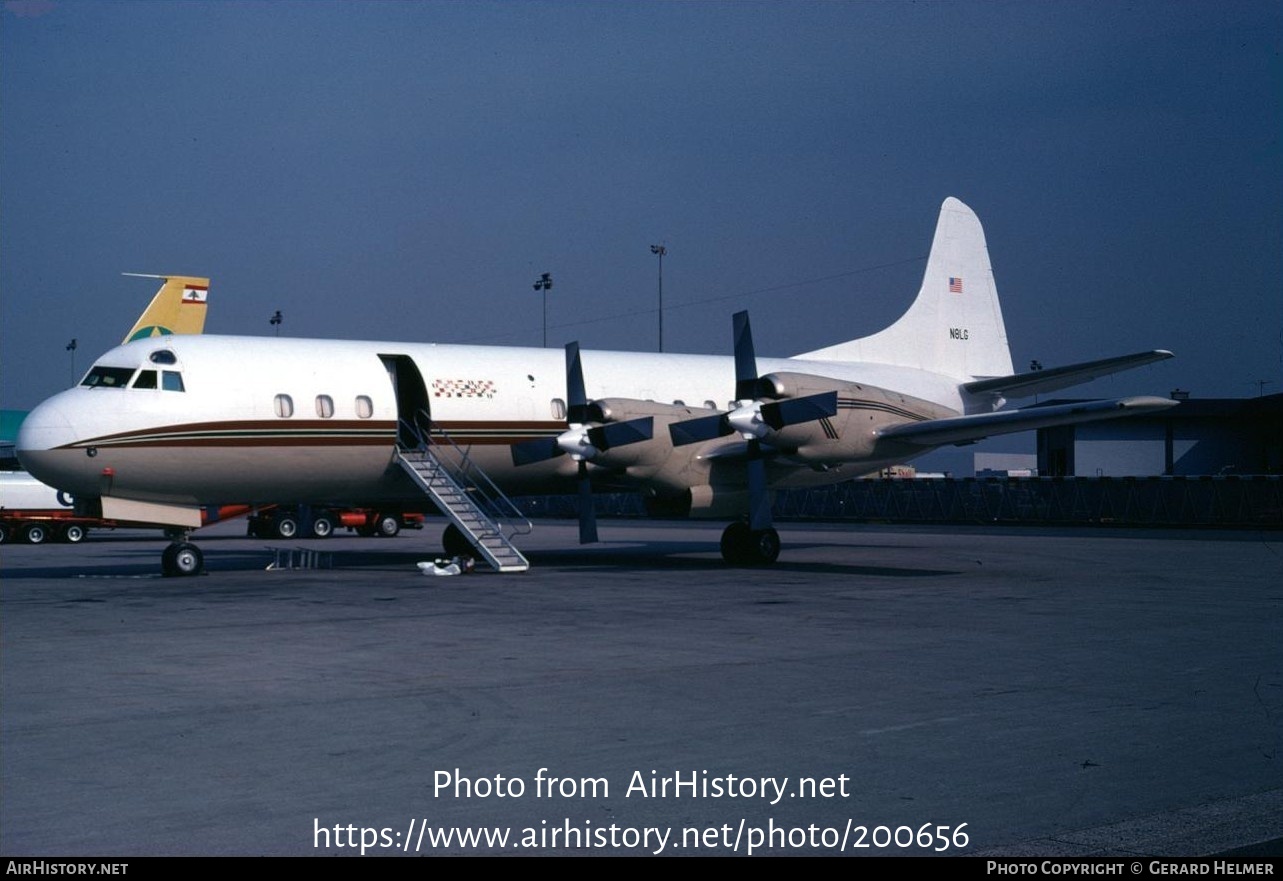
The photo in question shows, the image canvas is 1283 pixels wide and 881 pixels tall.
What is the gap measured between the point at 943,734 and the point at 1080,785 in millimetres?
1387

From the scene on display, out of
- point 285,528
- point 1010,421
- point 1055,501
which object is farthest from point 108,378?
point 1055,501

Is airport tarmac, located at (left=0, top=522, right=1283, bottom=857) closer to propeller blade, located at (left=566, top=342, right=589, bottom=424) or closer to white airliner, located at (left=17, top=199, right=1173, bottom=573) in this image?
white airliner, located at (left=17, top=199, right=1173, bottom=573)

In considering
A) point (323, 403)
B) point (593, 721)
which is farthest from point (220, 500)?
point (593, 721)

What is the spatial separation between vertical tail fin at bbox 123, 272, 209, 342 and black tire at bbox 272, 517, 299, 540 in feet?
37.8

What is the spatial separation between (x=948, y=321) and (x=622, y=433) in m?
11.2

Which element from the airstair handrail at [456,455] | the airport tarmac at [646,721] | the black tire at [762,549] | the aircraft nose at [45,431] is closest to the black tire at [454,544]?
the airstair handrail at [456,455]

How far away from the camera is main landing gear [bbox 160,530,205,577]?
21750mm

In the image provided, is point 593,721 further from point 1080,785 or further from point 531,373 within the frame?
point 531,373

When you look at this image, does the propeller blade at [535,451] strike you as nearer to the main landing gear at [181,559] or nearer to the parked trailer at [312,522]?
the main landing gear at [181,559]

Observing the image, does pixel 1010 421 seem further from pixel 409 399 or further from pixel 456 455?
pixel 409 399

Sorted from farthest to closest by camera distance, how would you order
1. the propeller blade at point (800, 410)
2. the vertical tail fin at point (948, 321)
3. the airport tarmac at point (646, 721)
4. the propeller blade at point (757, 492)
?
the vertical tail fin at point (948, 321)
the propeller blade at point (757, 492)
the propeller blade at point (800, 410)
the airport tarmac at point (646, 721)

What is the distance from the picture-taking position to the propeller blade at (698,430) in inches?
902

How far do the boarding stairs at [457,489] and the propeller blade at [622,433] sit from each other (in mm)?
1983

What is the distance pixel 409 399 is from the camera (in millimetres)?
23547
